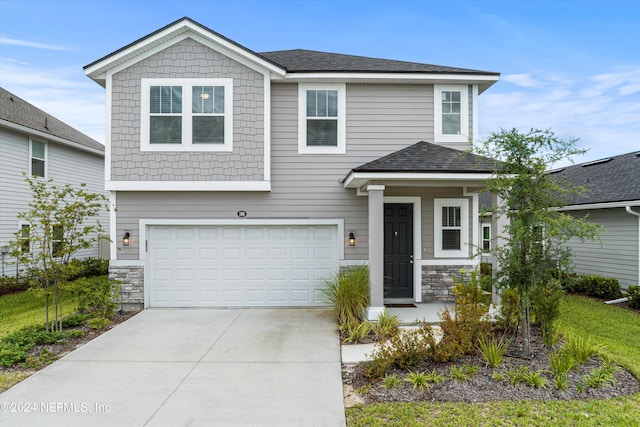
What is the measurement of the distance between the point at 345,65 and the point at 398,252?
4836mm

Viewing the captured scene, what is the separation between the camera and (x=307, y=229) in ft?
29.2

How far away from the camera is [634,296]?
8.57 metres

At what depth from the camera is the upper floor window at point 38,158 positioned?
41.8ft

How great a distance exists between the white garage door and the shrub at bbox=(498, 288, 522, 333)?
3852 millimetres

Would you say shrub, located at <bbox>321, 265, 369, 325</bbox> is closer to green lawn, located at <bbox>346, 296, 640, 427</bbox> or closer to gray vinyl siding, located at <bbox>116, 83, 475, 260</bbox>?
gray vinyl siding, located at <bbox>116, 83, 475, 260</bbox>

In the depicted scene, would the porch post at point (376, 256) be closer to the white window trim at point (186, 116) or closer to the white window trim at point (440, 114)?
the white window trim at point (440, 114)

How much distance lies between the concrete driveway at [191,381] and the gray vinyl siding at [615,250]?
8.52 metres

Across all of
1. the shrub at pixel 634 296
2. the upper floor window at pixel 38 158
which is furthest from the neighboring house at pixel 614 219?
the upper floor window at pixel 38 158

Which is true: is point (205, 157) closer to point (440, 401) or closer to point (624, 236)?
point (440, 401)

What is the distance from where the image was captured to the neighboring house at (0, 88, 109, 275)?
11617 millimetres

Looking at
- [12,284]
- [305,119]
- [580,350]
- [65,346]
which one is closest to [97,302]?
[65,346]

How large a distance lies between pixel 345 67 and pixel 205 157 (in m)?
4.02

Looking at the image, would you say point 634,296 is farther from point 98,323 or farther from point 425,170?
point 98,323

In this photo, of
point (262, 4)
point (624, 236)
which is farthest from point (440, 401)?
point (262, 4)
